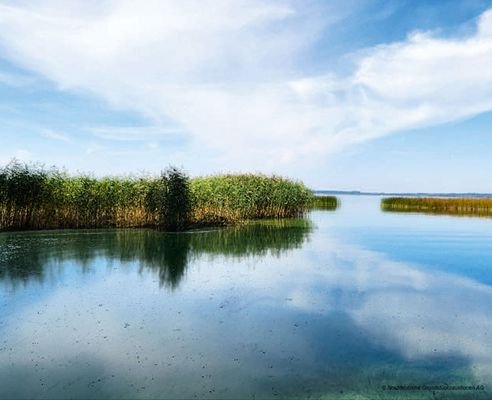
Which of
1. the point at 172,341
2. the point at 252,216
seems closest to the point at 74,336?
the point at 172,341

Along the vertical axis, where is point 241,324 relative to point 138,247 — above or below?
below

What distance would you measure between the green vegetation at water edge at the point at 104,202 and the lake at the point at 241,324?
511cm

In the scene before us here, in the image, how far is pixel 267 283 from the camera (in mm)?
8672

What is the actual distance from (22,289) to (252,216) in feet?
54.7

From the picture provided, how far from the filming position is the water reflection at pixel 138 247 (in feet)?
32.2

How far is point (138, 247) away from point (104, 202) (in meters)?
6.00

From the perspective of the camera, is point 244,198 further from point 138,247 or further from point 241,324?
point 241,324

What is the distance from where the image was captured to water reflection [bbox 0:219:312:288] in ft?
32.2

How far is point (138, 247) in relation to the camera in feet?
42.6

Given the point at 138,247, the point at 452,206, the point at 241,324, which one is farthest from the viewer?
the point at 452,206

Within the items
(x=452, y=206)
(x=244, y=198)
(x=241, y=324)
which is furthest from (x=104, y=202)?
(x=452, y=206)

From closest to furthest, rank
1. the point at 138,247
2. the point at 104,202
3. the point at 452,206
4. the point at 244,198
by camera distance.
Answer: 1. the point at 138,247
2. the point at 104,202
3. the point at 244,198
4. the point at 452,206

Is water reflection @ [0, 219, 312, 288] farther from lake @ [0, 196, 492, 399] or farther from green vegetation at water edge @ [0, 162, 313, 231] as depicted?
green vegetation at water edge @ [0, 162, 313, 231]

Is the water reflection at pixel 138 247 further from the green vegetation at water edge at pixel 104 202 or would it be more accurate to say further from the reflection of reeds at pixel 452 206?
the reflection of reeds at pixel 452 206
